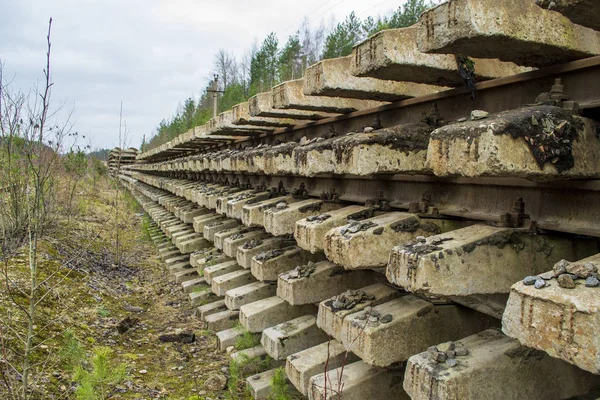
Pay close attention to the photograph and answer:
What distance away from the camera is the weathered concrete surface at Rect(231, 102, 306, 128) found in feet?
15.4

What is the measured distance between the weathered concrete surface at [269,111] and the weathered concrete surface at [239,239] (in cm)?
132

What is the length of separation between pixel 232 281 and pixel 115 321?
160 centimetres

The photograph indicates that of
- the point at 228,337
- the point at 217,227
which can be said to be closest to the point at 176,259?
the point at 217,227

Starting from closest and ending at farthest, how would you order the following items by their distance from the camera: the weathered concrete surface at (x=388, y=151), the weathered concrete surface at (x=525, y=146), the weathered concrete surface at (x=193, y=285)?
the weathered concrete surface at (x=525, y=146), the weathered concrete surface at (x=388, y=151), the weathered concrete surface at (x=193, y=285)

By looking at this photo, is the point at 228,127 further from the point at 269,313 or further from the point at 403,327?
the point at 403,327

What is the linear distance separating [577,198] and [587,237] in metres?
0.17

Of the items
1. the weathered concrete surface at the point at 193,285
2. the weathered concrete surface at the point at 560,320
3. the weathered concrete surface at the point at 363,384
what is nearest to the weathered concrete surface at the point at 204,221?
the weathered concrete surface at the point at 193,285

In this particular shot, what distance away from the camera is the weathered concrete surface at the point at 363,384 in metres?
2.48

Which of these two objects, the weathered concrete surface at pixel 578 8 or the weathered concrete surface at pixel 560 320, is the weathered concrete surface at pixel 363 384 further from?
the weathered concrete surface at pixel 578 8

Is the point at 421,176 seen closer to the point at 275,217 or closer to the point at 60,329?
the point at 275,217

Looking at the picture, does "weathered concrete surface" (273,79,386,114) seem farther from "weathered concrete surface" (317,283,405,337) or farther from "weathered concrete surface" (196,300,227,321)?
"weathered concrete surface" (196,300,227,321)

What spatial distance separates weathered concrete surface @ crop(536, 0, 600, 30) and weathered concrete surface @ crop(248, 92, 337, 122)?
2750mm

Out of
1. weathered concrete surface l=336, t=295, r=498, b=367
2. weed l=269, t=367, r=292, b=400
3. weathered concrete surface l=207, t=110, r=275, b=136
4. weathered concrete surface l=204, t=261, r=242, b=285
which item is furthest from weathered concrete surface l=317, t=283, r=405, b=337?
weathered concrete surface l=204, t=261, r=242, b=285

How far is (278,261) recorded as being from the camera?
403 cm
